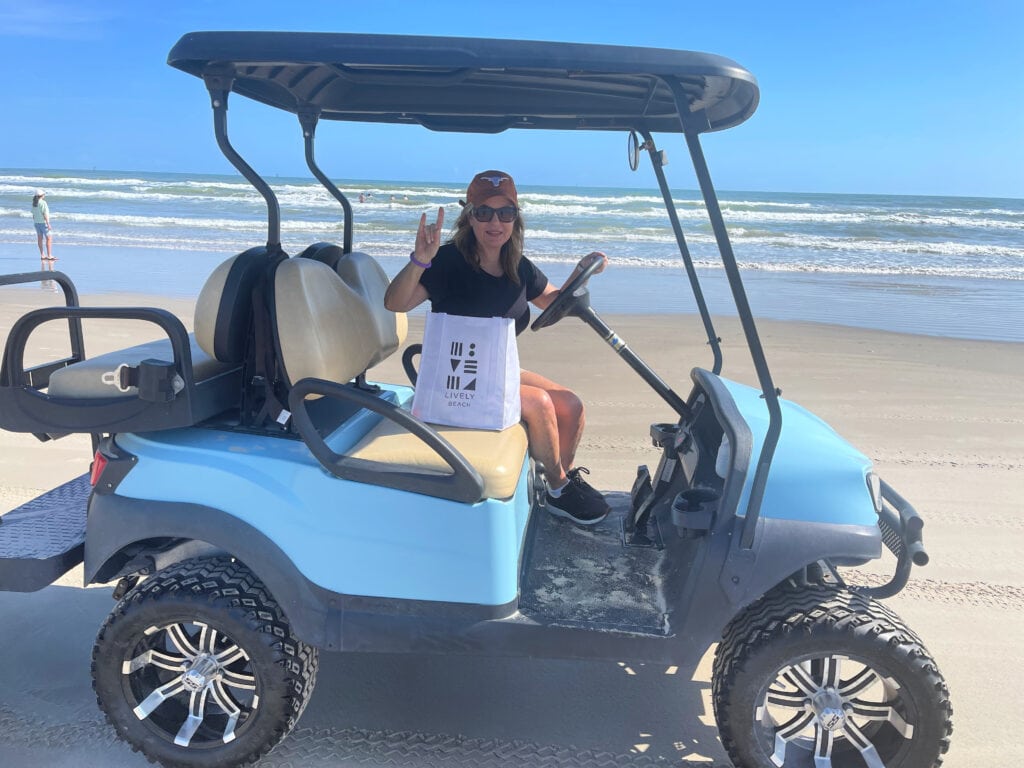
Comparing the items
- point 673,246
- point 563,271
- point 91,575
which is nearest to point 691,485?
point 91,575

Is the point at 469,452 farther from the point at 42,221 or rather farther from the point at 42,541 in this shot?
the point at 42,221

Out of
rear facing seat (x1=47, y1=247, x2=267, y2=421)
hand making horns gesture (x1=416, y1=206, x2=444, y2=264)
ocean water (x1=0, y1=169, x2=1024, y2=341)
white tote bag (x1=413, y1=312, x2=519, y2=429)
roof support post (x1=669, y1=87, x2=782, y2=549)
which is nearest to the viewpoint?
roof support post (x1=669, y1=87, x2=782, y2=549)

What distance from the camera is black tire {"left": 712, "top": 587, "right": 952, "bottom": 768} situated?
1996mm

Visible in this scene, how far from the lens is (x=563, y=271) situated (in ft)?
41.1

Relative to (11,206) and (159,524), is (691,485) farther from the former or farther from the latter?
(11,206)

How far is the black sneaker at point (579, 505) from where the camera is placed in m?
2.95

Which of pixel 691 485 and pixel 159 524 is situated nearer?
pixel 159 524

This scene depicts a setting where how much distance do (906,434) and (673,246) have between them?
1211cm

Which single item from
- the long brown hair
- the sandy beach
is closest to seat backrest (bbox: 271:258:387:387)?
the long brown hair

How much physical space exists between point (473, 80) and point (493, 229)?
1.61 ft

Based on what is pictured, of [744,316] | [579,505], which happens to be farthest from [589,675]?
[744,316]

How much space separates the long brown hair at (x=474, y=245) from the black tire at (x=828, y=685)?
143 cm

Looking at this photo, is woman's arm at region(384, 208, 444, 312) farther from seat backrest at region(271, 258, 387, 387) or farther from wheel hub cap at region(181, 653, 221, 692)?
wheel hub cap at region(181, 653, 221, 692)

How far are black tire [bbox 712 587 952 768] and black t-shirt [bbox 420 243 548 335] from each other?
1309 millimetres
